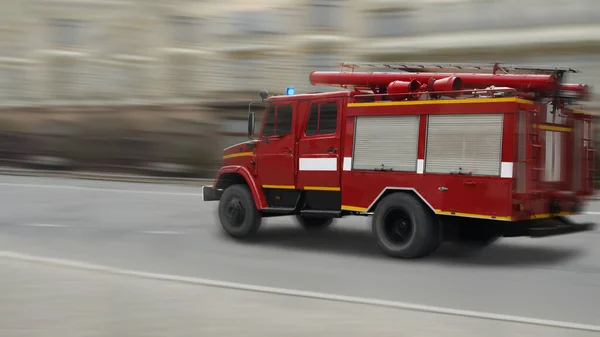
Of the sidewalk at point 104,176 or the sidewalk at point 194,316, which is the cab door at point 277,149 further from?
the sidewalk at point 104,176

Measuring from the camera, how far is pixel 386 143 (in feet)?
35.2

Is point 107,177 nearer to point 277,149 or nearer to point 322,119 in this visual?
point 277,149

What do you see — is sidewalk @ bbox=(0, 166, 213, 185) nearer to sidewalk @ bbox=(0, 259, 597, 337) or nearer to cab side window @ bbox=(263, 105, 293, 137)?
cab side window @ bbox=(263, 105, 293, 137)

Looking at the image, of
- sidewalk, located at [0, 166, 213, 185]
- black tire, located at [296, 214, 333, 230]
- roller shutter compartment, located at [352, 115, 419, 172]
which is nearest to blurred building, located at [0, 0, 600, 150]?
sidewalk, located at [0, 166, 213, 185]

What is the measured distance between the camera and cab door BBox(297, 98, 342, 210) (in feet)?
37.4

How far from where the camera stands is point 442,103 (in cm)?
1018

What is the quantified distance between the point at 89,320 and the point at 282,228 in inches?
304

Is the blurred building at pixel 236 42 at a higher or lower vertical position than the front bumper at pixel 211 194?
higher

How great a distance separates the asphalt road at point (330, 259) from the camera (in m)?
8.22

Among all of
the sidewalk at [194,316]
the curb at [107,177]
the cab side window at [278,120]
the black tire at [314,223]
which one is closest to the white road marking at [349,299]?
the sidewalk at [194,316]

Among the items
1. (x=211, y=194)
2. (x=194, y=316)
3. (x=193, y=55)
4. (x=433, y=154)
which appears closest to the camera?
(x=194, y=316)

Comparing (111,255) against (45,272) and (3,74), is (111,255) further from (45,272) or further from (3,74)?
(3,74)

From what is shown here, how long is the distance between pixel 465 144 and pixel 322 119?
2.38 meters

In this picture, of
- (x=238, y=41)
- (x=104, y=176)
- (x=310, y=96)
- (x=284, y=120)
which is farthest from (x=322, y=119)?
(x=238, y=41)
